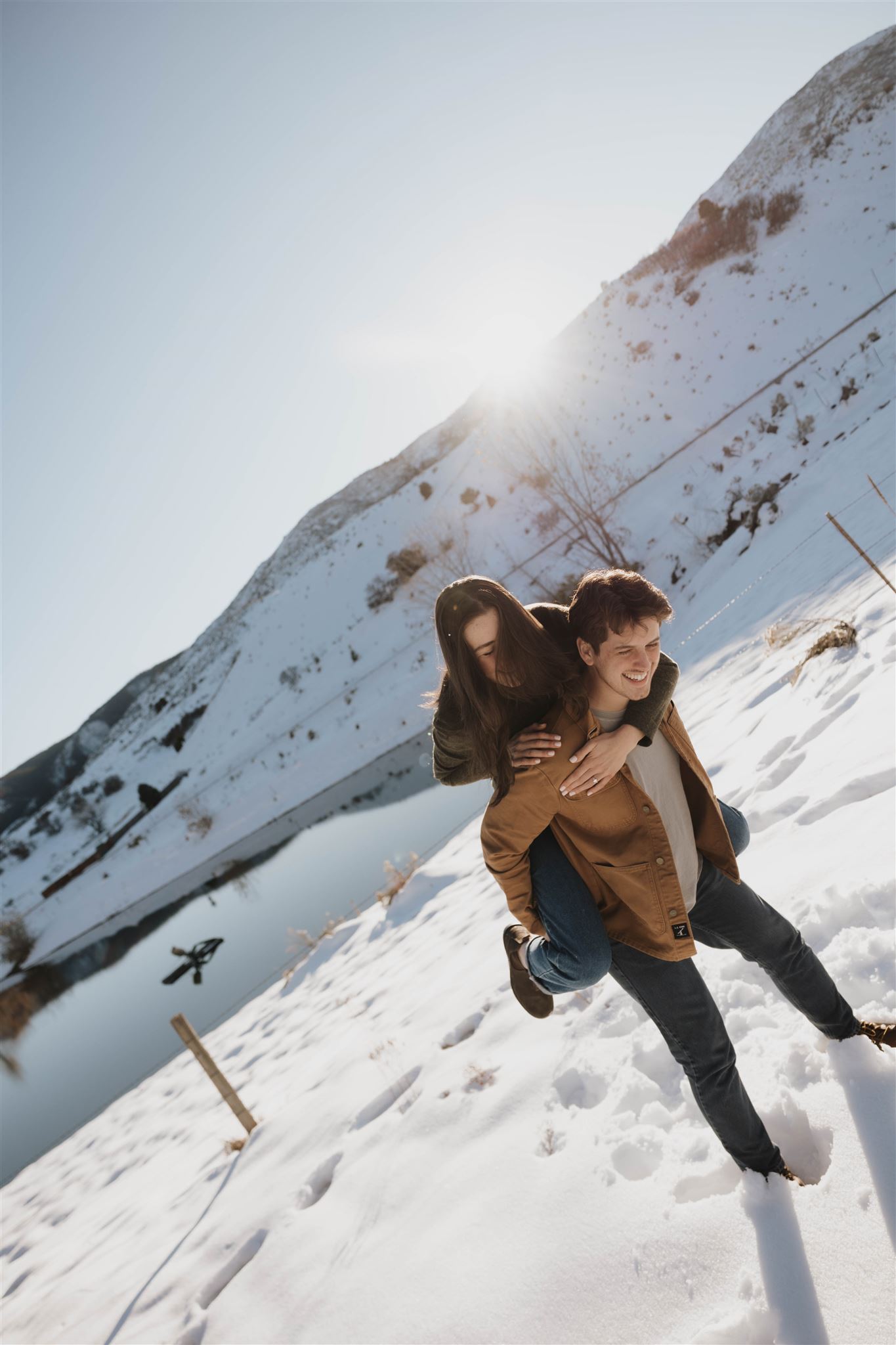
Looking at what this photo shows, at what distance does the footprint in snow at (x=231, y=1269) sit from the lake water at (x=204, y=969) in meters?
6.97

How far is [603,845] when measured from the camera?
1811mm

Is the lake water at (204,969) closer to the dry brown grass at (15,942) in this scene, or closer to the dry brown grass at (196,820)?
the dry brown grass at (196,820)

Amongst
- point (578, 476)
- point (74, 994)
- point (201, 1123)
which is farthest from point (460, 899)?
point (578, 476)

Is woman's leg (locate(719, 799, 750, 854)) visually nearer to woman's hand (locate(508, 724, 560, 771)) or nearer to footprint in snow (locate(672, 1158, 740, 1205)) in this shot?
woman's hand (locate(508, 724, 560, 771))

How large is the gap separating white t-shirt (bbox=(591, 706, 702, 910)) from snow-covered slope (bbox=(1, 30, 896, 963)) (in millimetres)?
10499

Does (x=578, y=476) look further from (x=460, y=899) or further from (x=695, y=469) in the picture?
(x=460, y=899)

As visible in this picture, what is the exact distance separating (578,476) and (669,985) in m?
26.2

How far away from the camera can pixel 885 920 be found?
236 cm

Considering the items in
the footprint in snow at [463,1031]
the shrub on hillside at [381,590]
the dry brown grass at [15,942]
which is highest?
the shrub on hillside at [381,590]

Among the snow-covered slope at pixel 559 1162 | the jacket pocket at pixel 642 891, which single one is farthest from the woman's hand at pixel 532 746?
the snow-covered slope at pixel 559 1162

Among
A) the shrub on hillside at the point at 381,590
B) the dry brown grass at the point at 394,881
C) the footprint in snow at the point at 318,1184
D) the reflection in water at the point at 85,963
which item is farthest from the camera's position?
the shrub on hillside at the point at 381,590

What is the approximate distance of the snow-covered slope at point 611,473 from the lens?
1806cm

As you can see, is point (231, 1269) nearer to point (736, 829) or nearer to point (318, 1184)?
point (318, 1184)

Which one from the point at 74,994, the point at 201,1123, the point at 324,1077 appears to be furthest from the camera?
the point at 74,994
